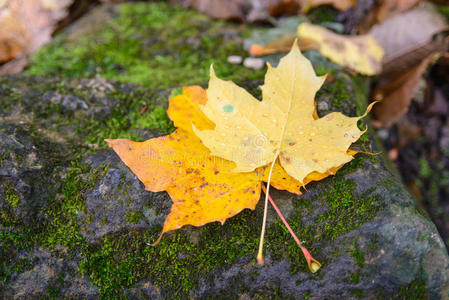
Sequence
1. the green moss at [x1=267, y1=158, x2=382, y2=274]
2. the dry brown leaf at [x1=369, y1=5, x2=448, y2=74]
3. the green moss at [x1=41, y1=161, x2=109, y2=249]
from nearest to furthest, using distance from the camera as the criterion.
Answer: the green moss at [x1=267, y1=158, x2=382, y2=274] → the green moss at [x1=41, y1=161, x2=109, y2=249] → the dry brown leaf at [x1=369, y1=5, x2=448, y2=74]

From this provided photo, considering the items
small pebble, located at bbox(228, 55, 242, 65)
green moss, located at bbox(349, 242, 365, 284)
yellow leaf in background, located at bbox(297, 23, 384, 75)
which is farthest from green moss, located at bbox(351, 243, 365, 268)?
small pebble, located at bbox(228, 55, 242, 65)

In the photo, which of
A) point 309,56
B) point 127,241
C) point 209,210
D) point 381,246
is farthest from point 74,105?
point 381,246

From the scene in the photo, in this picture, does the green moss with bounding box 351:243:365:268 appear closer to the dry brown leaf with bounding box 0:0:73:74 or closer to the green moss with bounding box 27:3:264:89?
the green moss with bounding box 27:3:264:89

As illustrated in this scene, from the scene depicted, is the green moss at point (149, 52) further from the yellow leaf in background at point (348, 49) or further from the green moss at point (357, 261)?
the green moss at point (357, 261)

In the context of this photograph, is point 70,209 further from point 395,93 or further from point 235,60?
point 395,93

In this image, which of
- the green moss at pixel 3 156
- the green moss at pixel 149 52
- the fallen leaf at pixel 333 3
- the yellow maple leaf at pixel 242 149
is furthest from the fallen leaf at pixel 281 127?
the fallen leaf at pixel 333 3

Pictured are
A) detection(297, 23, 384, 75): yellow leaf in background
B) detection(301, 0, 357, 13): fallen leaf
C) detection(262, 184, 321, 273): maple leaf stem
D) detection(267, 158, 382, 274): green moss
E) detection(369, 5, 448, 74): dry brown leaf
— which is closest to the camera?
detection(262, 184, 321, 273): maple leaf stem
